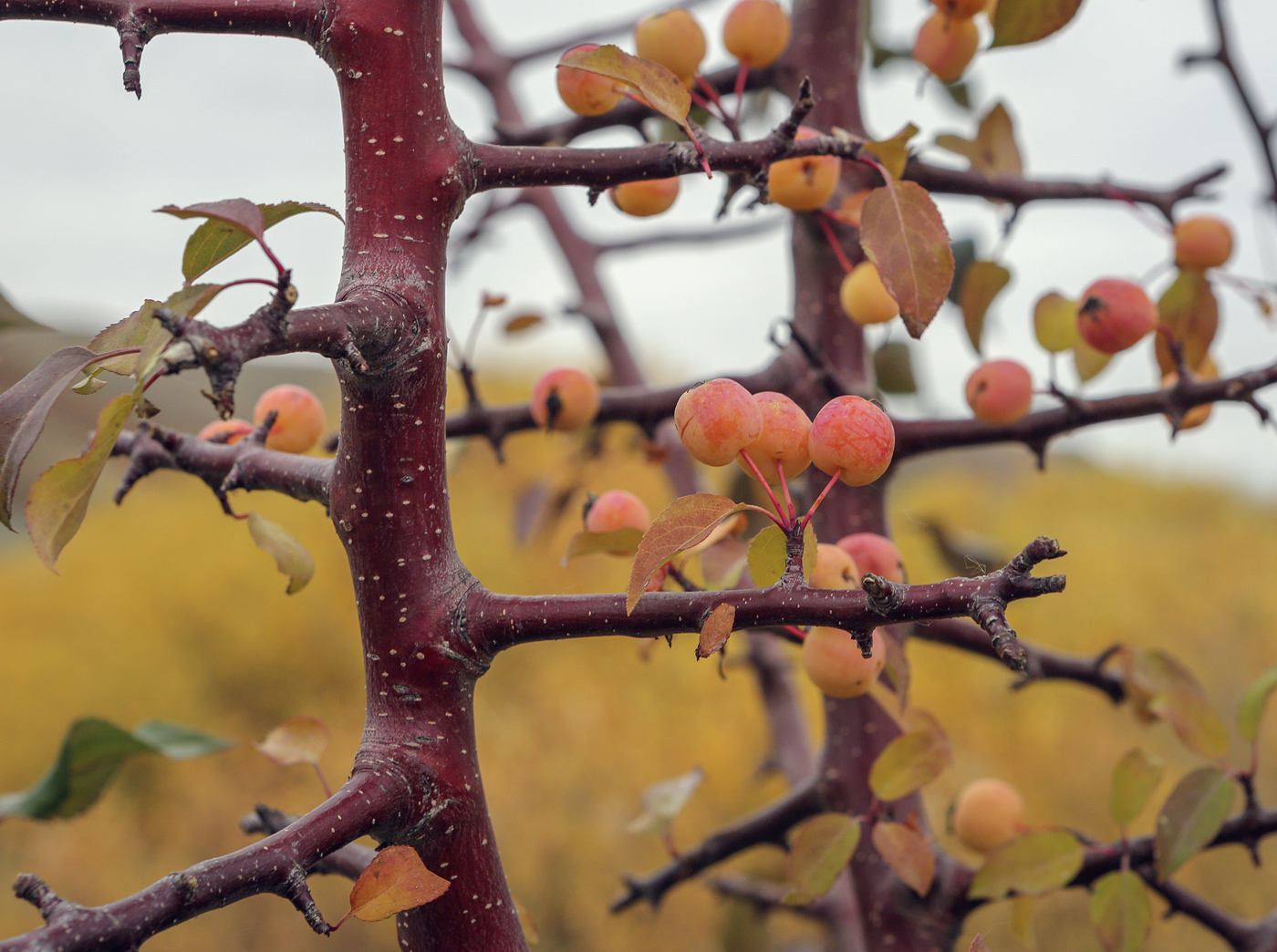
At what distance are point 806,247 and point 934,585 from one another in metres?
0.24

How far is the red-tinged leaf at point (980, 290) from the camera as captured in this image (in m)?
0.36

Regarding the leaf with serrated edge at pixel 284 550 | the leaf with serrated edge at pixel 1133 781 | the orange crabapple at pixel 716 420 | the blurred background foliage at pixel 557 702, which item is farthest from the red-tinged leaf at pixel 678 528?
the blurred background foliage at pixel 557 702

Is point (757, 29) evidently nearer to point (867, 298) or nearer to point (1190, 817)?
point (867, 298)

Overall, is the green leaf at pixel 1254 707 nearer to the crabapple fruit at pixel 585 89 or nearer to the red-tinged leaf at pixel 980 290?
the red-tinged leaf at pixel 980 290

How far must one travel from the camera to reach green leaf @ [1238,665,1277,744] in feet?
1.18

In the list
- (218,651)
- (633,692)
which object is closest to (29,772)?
(218,651)

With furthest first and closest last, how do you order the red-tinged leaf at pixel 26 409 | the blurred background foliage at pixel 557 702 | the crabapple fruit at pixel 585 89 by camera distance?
the blurred background foliage at pixel 557 702 → the crabapple fruit at pixel 585 89 → the red-tinged leaf at pixel 26 409

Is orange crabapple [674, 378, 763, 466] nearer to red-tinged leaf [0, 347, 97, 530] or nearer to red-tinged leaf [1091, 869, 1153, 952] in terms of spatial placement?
red-tinged leaf [0, 347, 97, 530]

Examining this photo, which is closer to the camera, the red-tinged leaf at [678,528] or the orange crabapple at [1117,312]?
the red-tinged leaf at [678,528]

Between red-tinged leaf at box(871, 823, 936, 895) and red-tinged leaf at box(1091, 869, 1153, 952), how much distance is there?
6 centimetres

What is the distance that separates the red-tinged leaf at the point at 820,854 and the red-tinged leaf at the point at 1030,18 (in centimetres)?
24

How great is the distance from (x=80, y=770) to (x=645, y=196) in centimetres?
30

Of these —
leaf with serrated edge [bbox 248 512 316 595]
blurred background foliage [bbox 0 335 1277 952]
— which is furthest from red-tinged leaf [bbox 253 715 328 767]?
blurred background foliage [bbox 0 335 1277 952]

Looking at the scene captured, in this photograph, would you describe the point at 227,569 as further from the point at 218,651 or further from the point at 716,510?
the point at 716,510
